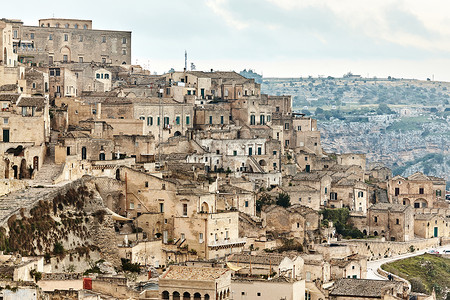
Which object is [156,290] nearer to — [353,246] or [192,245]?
[192,245]

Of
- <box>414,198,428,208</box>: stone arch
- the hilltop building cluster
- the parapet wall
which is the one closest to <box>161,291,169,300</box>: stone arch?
the hilltop building cluster

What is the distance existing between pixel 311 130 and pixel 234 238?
3536 cm

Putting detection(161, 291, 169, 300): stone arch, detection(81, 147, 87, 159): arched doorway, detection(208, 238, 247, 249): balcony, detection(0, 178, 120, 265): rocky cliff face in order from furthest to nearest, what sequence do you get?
detection(81, 147, 87, 159): arched doorway
detection(208, 238, 247, 249): balcony
detection(0, 178, 120, 265): rocky cliff face
detection(161, 291, 169, 300): stone arch

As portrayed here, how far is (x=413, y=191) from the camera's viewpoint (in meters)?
102

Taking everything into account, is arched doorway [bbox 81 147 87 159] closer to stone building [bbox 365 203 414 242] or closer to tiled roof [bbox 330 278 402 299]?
tiled roof [bbox 330 278 402 299]

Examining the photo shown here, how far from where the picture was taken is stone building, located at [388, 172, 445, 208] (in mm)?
101312

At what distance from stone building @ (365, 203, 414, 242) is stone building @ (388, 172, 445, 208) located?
7715 mm

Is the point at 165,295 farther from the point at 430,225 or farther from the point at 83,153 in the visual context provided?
the point at 430,225

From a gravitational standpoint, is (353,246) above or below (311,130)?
below

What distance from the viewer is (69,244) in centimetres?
6144

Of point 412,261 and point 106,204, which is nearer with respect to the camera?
point 106,204

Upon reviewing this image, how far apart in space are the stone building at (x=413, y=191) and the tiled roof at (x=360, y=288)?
3291 cm

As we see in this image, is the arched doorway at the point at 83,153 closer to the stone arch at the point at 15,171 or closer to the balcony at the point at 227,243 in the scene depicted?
the stone arch at the point at 15,171

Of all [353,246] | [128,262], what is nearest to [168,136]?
[353,246]
